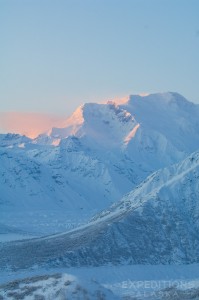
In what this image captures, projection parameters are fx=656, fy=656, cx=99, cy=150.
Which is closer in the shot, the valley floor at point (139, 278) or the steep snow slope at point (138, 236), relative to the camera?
the valley floor at point (139, 278)

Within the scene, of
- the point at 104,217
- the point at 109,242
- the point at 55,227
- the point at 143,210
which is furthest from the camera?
the point at 55,227

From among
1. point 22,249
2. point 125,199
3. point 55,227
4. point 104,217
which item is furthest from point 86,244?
point 55,227

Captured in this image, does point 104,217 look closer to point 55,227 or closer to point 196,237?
point 196,237

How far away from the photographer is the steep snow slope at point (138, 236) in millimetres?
89938

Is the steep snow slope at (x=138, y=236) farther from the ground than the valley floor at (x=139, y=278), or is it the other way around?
the steep snow slope at (x=138, y=236)

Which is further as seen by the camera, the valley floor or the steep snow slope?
the steep snow slope

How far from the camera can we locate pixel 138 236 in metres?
96.4

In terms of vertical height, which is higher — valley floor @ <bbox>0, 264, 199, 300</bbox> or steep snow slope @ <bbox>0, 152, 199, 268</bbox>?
steep snow slope @ <bbox>0, 152, 199, 268</bbox>

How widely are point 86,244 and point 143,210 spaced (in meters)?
13.8

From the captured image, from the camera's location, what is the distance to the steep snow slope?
89.9 meters

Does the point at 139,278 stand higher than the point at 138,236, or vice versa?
the point at 138,236

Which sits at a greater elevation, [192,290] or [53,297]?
[53,297]

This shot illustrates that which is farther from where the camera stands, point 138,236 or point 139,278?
point 138,236

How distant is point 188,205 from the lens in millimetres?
105438
